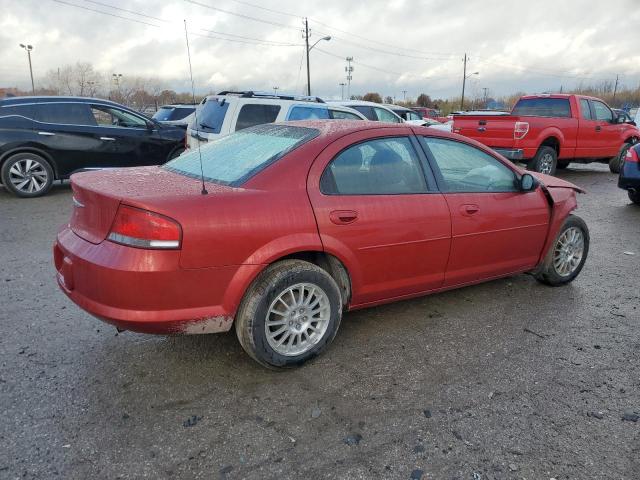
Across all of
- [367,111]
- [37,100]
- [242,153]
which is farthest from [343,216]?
[367,111]

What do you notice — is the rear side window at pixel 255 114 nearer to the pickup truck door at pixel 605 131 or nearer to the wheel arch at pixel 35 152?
the wheel arch at pixel 35 152

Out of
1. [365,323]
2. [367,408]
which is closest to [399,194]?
[365,323]

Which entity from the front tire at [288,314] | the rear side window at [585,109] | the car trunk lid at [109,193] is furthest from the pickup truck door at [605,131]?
the car trunk lid at [109,193]

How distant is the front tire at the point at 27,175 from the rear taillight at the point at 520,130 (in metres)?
8.90

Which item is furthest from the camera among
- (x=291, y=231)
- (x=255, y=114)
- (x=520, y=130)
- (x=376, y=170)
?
(x=520, y=130)

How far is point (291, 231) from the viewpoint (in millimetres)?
2967

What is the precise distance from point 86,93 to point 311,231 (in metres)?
42.0

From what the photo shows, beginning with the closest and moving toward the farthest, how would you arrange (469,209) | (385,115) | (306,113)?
(469,209) → (306,113) → (385,115)

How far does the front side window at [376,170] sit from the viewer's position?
3.24m

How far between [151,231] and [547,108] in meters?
11.2

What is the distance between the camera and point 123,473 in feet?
7.39

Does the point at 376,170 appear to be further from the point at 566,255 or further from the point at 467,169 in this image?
the point at 566,255

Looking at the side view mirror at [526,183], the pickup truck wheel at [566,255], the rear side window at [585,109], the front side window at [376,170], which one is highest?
the rear side window at [585,109]

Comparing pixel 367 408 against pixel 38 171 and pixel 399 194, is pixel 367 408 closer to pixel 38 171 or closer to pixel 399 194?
pixel 399 194
